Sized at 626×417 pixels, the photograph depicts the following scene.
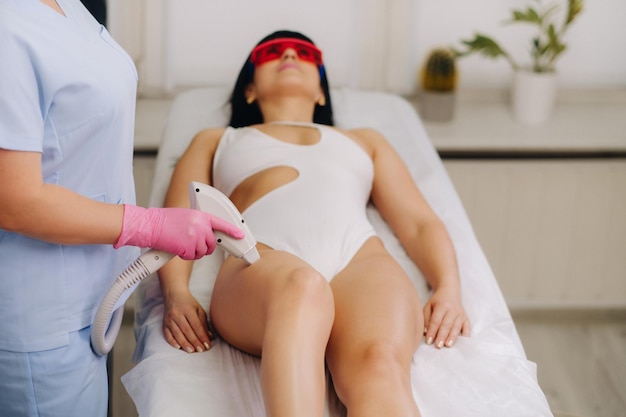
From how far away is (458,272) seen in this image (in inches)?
72.9

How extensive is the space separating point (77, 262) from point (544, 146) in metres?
1.71

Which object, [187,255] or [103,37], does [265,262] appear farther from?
[103,37]

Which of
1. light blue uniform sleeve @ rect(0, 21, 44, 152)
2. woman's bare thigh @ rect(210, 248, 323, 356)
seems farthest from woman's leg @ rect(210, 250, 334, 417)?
light blue uniform sleeve @ rect(0, 21, 44, 152)

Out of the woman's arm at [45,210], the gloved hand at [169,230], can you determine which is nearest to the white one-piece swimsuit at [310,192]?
the gloved hand at [169,230]

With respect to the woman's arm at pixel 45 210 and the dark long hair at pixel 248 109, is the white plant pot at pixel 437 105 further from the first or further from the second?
the woman's arm at pixel 45 210

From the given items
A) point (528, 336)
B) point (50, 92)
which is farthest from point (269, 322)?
point (528, 336)

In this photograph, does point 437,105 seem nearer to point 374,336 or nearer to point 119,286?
point 374,336

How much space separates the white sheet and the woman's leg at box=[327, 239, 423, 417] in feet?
0.22

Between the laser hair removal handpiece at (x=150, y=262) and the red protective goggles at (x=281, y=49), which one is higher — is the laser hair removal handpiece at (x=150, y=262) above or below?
below

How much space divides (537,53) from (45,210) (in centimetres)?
196

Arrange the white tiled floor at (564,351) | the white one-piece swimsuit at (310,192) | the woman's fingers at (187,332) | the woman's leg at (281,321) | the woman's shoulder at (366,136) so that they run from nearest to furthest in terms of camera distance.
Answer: the woman's leg at (281,321) → the woman's fingers at (187,332) → the white one-piece swimsuit at (310,192) → the woman's shoulder at (366,136) → the white tiled floor at (564,351)

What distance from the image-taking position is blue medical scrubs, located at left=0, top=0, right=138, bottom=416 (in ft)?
3.92

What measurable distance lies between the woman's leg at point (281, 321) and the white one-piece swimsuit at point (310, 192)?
0.42 ft

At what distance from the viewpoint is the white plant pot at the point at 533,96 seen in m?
2.79
